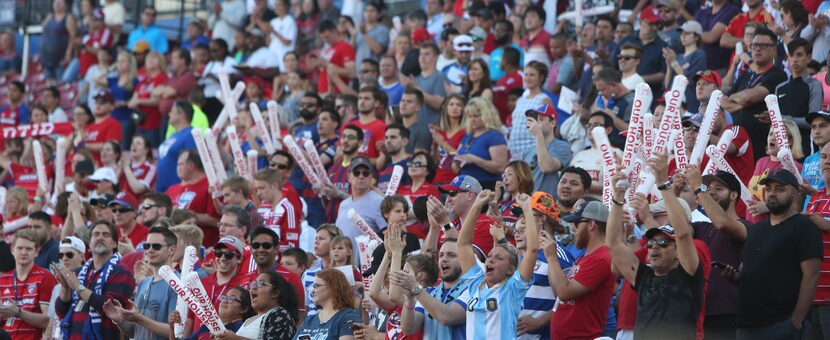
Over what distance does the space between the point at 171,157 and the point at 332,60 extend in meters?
3.43

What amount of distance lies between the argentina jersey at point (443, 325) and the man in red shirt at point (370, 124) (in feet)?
17.1

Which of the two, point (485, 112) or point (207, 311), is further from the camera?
point (485, 112)

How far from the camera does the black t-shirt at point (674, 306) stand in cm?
823

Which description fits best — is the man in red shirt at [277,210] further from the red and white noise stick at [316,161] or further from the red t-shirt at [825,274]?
the red t-shirt at [825,274]

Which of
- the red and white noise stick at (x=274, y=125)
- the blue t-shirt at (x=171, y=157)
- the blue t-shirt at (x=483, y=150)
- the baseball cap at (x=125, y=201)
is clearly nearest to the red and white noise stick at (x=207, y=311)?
the baseball cap at (x=125, y=201)

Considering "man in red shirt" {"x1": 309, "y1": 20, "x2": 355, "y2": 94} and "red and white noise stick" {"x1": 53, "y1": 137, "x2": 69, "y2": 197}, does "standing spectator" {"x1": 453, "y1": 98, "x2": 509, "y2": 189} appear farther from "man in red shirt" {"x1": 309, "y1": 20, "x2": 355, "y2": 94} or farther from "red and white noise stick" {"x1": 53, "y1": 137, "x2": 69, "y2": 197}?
"red and white noise stick" {"x1": 53, "y1": 137, "x2": 69, "y2": 197}

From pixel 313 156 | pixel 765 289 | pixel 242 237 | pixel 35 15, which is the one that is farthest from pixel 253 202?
pixel 35 15

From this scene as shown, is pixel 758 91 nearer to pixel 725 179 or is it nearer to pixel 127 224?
pixel 725 179

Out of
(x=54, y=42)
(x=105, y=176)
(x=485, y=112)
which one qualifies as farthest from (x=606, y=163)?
(x=54, y=42)

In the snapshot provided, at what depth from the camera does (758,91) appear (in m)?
12.1

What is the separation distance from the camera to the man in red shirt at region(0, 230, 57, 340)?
12414 millimetres

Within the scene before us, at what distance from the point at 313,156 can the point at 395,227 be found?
4.44 meters

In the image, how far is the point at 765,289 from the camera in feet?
30.3

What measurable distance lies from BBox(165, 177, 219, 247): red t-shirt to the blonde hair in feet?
8.96
